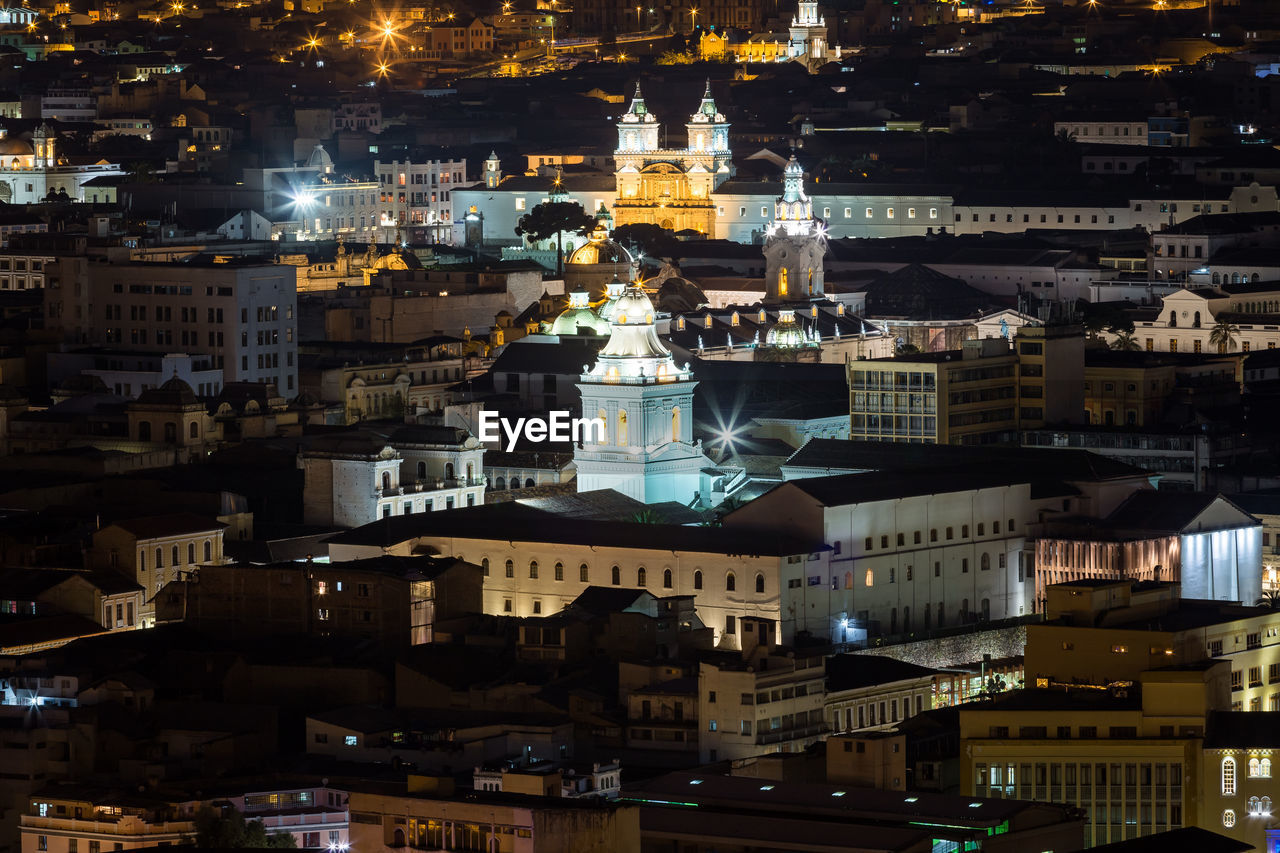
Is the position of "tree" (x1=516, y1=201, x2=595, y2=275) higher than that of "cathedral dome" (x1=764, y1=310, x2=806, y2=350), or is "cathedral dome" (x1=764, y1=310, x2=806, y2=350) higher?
"tree" (x1=516, y1=201, x2=595, y2=275)

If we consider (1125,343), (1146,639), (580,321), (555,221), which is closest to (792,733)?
(1146,639)

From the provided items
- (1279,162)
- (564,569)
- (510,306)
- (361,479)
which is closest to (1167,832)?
(564,569)

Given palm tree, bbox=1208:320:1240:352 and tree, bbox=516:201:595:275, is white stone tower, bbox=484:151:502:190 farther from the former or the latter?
palm tree, bbox=1208:320:1240:352

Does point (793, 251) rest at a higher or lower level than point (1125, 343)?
higher

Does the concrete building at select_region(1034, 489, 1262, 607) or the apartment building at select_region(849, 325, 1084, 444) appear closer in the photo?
the concrete building at select_region(1034, 489, 1262, 607)

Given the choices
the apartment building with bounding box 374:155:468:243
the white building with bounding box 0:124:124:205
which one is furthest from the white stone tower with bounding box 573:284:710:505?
the apartment building with bounding box 374:155:468:243

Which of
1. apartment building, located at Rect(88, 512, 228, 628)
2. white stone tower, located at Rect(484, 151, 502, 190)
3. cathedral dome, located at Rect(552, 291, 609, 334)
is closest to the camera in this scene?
apartment building, located at Rect(88, 512, 228, 628)

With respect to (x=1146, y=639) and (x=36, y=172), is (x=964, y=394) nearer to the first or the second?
(x=1146, y=639)
